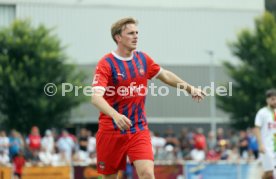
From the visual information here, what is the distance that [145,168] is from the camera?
1058cm

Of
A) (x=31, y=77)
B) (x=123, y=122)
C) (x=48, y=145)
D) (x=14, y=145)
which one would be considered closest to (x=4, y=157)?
(x=14, y=145)

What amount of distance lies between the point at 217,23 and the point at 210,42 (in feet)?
4.65

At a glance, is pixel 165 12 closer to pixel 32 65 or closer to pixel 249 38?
pixel 249 38

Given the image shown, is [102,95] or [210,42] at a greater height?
[210,42]

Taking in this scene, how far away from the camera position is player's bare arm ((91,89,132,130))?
9.54 metres

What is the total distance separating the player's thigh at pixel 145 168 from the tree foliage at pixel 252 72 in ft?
109

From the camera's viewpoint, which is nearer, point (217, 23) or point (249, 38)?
point (249, 38)

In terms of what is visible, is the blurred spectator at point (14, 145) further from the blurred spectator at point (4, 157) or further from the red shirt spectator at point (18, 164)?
the red shirt spectator at point (18, 164)

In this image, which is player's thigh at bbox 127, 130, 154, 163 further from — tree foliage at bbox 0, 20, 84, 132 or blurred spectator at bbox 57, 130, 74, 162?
tree foliage at bbox 0, 20, 84, 132

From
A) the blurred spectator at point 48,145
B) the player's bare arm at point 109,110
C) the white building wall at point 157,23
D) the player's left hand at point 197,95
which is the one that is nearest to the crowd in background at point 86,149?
the blurred spectator at point 48,145

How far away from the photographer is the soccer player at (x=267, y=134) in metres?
16.3

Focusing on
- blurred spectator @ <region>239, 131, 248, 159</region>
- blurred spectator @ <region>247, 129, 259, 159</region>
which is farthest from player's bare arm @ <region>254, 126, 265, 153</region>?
blurred spectator @ <region>239, 131, 248, 159</region>

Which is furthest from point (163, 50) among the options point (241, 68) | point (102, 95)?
point (102, 95)

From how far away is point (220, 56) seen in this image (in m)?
53.2
